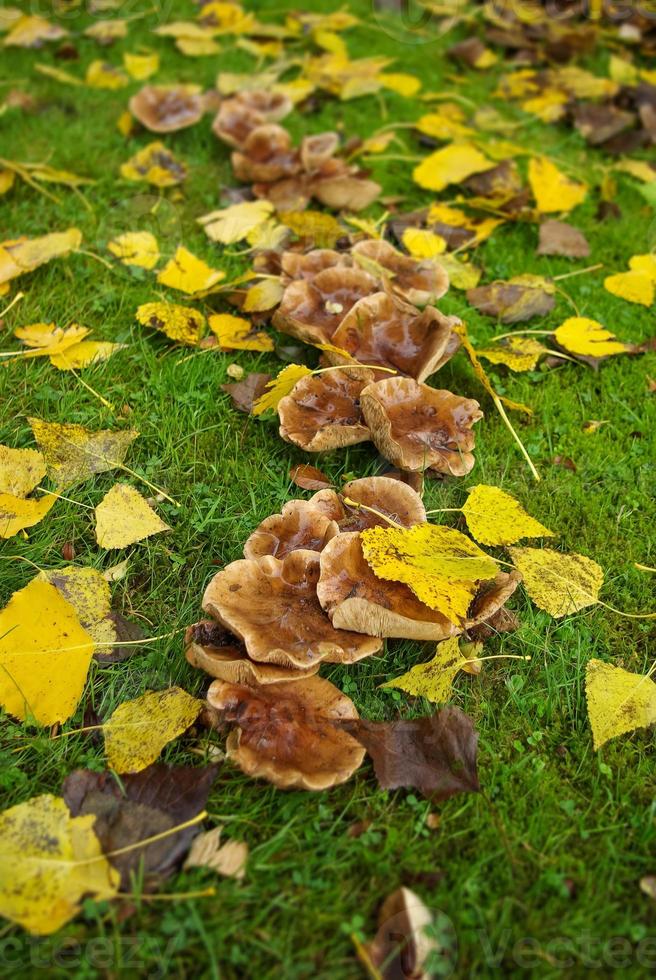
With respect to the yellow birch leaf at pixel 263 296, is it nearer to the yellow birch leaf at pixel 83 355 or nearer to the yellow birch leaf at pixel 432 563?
the yellow birch leaf at pixel 83 355

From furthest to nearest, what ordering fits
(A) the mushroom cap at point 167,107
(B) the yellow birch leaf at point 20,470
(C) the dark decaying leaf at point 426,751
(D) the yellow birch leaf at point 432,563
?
1. (A) the mushroom cap at point 167,107
2. (B) the yellow birch leaf at point 20,470
3. (D) the yellow birch leaf at point 432,563
4. (C) the dark decaying leaf at point 426,751

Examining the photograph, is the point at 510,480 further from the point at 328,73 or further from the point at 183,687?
the point at 328,73

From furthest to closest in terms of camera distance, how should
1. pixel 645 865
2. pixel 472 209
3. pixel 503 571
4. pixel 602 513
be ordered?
pixel 472 209
pixel 602 513
pixel 503 571
pixel 645 865

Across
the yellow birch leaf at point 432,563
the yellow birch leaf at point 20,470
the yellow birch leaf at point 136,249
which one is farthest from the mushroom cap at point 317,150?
the yellow birch leaf at point 432,563

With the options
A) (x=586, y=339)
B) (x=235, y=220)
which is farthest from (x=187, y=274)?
(x=586, y=339)

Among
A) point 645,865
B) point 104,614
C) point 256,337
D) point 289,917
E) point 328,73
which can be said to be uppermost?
point 328,73

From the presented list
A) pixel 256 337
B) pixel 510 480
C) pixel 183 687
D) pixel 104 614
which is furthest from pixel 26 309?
pixel 510 480
